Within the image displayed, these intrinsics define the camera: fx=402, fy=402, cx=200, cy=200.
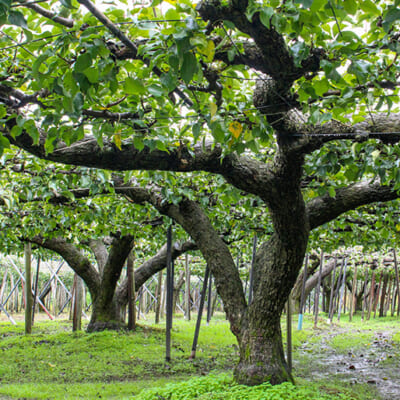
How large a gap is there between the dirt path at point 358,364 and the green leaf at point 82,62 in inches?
228

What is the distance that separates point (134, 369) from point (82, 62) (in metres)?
6.31

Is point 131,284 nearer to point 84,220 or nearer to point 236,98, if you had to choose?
point 84,220

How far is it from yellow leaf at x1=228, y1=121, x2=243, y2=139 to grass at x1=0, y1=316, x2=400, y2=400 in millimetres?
2830

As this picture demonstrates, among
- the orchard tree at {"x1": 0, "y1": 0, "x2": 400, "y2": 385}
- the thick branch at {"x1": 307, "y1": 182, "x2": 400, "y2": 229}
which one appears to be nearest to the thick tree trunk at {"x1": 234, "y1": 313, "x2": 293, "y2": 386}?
the orchard tree at {"x1": 0, "y1": 0, "x2": 400, "y2": 385}

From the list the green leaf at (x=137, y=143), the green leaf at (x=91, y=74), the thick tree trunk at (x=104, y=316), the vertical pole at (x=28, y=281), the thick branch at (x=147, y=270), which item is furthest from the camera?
the thick branch at (x=147, y=270)

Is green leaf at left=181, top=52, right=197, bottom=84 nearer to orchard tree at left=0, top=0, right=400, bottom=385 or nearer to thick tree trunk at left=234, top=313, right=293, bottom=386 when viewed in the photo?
orchard tree at left=0, top=0, right=400, bottom=385

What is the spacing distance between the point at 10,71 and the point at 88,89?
1.43m

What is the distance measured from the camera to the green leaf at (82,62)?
79.1 inches

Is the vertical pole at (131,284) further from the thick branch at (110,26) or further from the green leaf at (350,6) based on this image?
the green leaf at (350,6)

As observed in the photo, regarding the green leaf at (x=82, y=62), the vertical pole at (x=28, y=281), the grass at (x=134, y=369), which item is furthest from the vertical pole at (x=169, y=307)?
the green leaf at (x=82, y=62)

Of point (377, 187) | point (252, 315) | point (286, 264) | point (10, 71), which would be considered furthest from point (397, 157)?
point (10, 71)

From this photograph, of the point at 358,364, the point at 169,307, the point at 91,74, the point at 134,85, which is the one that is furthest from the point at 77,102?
the point at 358,364

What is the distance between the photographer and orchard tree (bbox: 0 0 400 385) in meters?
2.14

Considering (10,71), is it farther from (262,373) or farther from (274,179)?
(262,373)
